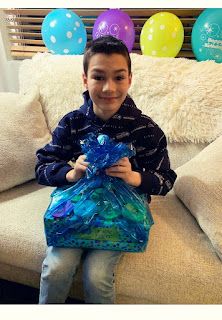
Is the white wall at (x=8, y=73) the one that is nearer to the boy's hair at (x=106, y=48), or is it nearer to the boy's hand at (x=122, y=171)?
the boy's hair at (x=106, y=48)

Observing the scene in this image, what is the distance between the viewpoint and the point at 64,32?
1555 millimetres

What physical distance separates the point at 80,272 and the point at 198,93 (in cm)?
86

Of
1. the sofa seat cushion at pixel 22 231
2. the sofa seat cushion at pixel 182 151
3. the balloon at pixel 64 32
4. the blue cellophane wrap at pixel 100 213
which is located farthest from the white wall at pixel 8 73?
the blue cellophane wrap at pixel 100 213

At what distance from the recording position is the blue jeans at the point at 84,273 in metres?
0.97

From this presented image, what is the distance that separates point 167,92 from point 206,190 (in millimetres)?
518

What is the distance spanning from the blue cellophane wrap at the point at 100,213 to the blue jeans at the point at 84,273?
1.5 inches

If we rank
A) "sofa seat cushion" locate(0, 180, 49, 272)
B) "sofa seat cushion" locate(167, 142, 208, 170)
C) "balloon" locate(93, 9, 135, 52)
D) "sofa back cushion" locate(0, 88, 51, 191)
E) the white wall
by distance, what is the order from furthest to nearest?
the white wall, "balloon" locate(93, 9, 135, 52), "sofa seat cushion" locate(167, 142, 208, 170), "sofa back cushion" locate(0, 88, 51, 191), "sofa seat cushion" locate(0, 180, 49, 272)

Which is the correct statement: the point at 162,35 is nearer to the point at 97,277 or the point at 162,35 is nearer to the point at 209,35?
the point at 209,35

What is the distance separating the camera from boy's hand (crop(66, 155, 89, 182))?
0.97 metres

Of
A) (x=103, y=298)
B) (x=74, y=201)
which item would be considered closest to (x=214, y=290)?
(x=103, y=298)

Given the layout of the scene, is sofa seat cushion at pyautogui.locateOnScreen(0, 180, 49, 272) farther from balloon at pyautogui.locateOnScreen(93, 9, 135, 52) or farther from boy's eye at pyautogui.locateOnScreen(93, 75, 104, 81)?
balloon at pyautogui.locateOnScreen(93, 9, 135, 52)

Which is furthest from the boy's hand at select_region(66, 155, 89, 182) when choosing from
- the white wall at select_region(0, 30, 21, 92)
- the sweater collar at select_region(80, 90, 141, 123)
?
the white wall at select_region(0, 30, 21, 92)

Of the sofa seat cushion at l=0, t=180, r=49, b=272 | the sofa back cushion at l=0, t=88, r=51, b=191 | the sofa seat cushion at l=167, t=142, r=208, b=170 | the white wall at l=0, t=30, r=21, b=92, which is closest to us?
the sofa seat cushion at l=0, t=180, r=49, b=272

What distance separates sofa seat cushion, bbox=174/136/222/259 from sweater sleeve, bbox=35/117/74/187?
1.39 feet
